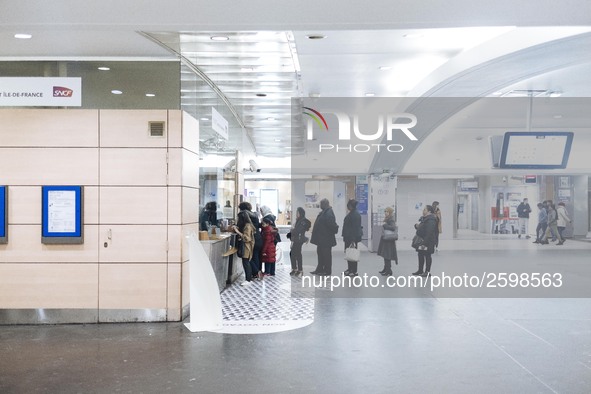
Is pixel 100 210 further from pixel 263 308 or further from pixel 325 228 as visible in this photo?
pixel 325 228

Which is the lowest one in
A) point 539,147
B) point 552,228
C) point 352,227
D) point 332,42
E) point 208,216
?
point 552,228

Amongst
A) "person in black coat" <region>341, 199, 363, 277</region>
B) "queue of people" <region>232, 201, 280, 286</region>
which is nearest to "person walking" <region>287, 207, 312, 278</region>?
"queue of people" <region>232, 201, 280, 286</region>

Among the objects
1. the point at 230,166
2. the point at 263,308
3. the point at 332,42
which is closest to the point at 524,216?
the point at 230,166

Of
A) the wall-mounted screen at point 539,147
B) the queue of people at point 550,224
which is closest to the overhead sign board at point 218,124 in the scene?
the wall-mounted screen at point 539,147

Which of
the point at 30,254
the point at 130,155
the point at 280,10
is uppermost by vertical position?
the point at 280,10

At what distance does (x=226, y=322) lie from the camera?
26.8ft

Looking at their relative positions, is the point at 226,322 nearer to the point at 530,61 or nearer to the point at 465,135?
the point at 530,61

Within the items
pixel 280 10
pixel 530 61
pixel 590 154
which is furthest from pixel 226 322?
pixel 590 154

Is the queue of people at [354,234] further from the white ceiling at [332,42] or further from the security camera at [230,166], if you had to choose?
the white ceiling at [332,42]

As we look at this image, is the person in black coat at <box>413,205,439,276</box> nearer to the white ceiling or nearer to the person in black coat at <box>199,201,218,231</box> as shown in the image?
the white ceiling

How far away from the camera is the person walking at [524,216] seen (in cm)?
2778

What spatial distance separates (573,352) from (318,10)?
4419 millimetres

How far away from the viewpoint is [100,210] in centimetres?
809

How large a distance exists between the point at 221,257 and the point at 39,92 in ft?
14.8
